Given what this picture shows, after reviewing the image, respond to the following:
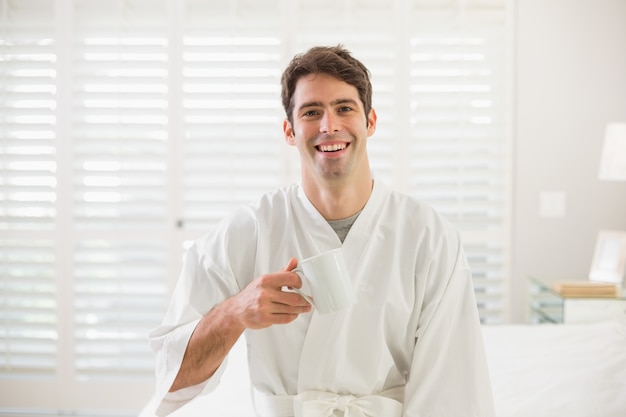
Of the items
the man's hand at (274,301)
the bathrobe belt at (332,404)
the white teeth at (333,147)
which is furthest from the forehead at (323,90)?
the bathrobe belt at (332,404)

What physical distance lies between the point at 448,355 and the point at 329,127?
0.55 metres

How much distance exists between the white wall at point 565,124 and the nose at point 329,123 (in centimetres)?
189

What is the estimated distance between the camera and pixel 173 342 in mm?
1353

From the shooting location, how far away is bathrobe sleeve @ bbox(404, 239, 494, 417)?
1340 millimetres

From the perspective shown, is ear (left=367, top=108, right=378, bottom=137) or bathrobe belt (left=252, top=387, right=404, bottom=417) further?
ear (left=367, top=108, right=378, bottom=137)

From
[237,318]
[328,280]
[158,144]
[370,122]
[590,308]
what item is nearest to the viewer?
[328,280]

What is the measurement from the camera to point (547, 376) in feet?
5.92

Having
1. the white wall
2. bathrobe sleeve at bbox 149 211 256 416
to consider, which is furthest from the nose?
the white wall

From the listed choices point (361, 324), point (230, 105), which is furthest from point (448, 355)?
→ point (230, 105)

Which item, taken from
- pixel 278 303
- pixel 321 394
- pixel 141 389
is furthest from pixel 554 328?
pixel 141 389

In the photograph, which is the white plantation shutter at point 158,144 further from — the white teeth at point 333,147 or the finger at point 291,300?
the finger at point 291,300

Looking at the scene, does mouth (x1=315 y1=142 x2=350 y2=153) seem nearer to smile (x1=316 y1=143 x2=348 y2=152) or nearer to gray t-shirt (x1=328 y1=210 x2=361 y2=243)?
smile (x1=316 y1=143 x2=348 y2=152)

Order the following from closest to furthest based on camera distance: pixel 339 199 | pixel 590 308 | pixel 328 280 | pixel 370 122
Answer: pixel 328 280 < pixel 339 199 < pixel 370 122 < pixel 590 308

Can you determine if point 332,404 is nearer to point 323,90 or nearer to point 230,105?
point 323,90
